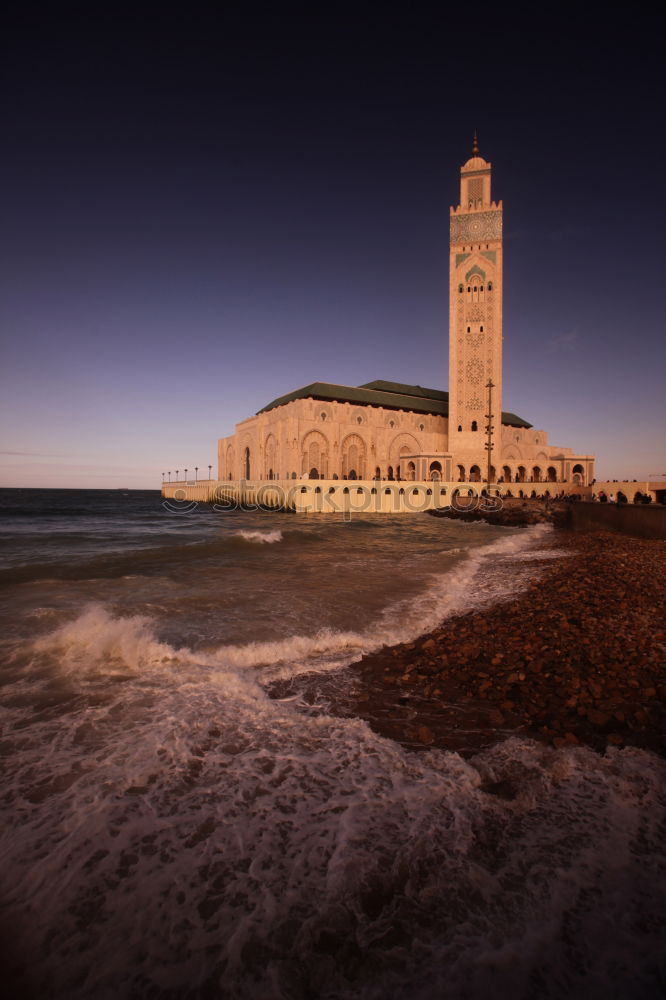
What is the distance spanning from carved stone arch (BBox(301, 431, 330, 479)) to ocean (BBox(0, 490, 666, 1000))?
42.3 m

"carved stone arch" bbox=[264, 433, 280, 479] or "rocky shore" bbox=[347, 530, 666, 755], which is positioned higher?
"carved stone arch" bbox=[264, 433, 280, 479]

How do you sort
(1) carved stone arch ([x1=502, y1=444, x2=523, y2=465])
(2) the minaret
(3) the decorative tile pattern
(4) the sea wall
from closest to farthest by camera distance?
(4) the sea wall, (3) the decorative tile pattern, (2) the minaret, (1) carved stone arch ([x1=502, y1=444, x2=523, y2=465])

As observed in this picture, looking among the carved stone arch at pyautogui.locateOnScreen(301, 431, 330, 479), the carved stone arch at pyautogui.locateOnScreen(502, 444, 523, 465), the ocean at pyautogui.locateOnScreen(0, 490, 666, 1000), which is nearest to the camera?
the ocean at pyautogui.locateOnScreen(0, 490, 666, 1000)

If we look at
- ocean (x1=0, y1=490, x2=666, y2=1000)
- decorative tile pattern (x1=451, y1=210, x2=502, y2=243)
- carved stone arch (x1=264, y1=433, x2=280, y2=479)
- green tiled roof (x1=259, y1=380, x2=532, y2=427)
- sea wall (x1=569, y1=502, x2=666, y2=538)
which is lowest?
ocean (x1=0, y1=490, x2=666, y2=1000)

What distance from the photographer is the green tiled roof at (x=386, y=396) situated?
161 feet

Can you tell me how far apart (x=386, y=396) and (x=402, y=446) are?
6.90m

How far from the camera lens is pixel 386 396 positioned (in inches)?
2119

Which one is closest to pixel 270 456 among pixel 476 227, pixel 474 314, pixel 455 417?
pixel 455 417

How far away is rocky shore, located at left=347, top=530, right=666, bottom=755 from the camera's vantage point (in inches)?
131

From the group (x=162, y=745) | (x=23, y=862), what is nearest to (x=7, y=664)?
(x=162, y=745)

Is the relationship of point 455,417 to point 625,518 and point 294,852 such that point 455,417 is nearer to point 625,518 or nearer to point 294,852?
point 625,518

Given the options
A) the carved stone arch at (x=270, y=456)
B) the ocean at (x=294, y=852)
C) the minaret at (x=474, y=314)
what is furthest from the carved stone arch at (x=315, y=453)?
the ocean at (x=294, y=852)

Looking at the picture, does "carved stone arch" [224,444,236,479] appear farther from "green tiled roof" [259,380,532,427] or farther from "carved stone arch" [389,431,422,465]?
"carved stone arch" [389,431,422,465]

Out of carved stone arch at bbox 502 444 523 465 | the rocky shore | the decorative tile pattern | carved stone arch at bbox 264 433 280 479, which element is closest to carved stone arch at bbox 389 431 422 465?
carved stone arch at bbox 502 444 523 465
